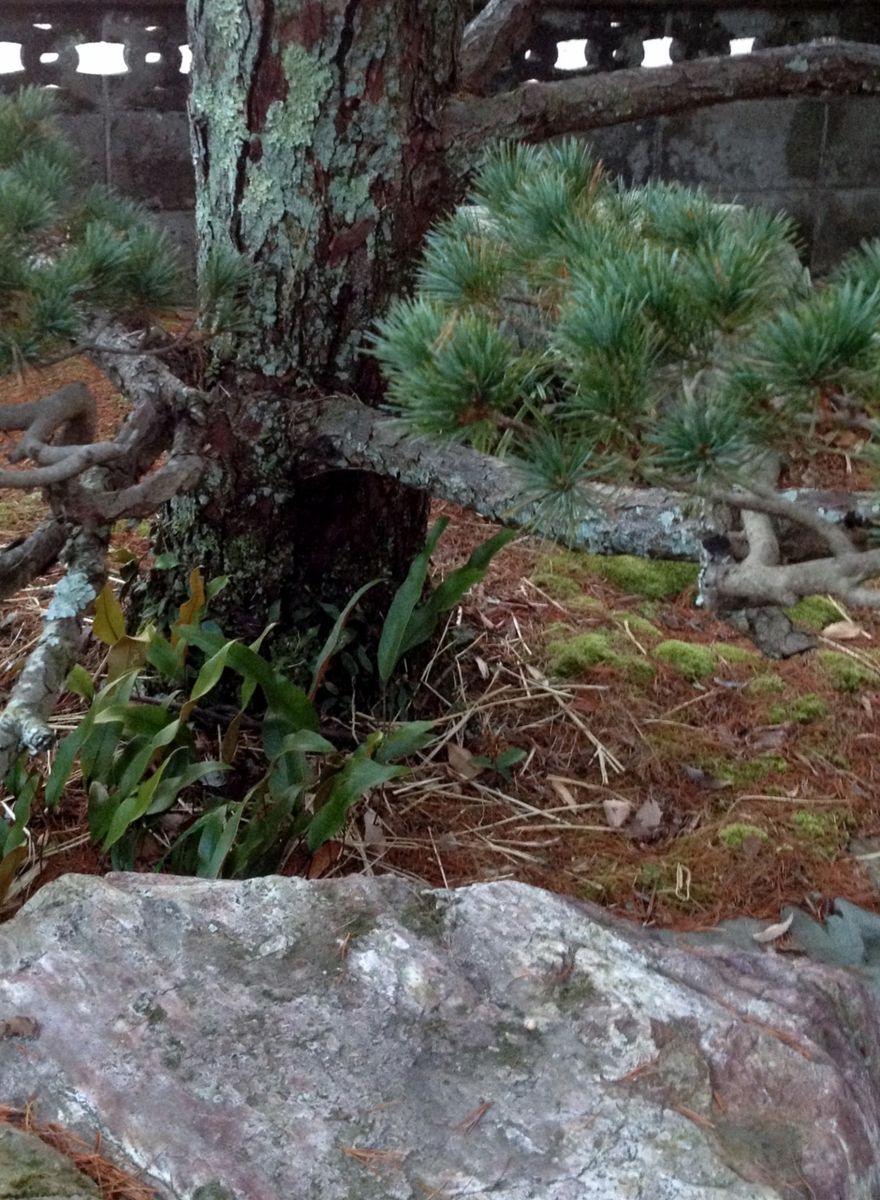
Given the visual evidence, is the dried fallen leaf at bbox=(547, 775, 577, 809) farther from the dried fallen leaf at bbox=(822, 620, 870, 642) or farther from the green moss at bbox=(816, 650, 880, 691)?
the dried fallen leaf at bbox=(822, 620, 870, 642)

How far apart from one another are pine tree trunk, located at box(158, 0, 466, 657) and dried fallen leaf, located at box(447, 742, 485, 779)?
1.42 ft

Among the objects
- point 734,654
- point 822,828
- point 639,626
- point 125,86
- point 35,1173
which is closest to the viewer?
point 35,1173

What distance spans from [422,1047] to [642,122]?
386 cm

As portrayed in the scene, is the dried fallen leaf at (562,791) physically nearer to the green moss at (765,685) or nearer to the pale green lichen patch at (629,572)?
the green moss at (765,685)

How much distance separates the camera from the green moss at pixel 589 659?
2.55 metres

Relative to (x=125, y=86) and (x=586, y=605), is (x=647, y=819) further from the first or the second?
(x=125, y=86)

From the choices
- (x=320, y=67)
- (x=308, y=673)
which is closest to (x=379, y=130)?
(x=320, y=67)

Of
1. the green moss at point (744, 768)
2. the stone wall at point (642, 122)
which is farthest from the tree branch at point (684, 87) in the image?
the stone wall at point (642, 122)

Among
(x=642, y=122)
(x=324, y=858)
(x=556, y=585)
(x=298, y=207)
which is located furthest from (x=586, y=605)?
(x=642, y=122)

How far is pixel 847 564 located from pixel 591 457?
266 millimetres

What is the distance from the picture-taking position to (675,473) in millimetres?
1064

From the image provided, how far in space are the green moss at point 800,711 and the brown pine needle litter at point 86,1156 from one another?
5.60 feet

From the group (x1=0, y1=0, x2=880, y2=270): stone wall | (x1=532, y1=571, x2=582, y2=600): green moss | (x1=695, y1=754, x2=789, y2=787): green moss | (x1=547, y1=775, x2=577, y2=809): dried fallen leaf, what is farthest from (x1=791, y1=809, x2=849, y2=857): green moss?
(x1=0, y1=0, x2=880, y2=270): stone wall

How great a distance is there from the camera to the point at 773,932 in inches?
72.6
